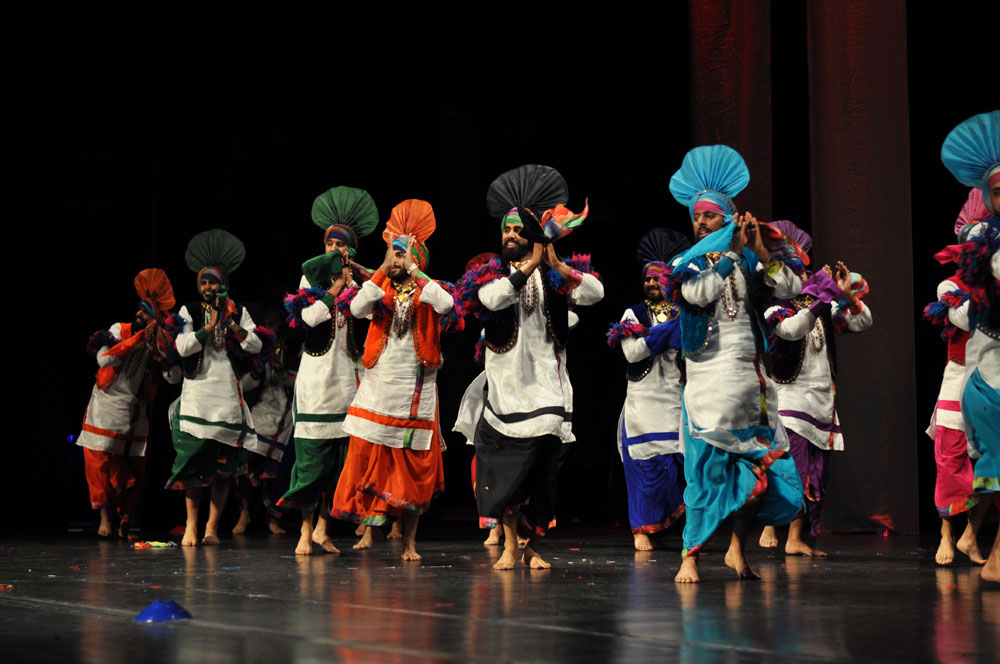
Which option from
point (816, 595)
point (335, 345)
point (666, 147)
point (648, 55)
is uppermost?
point (648, 55)

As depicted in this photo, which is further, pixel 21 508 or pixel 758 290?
pixel 21 508

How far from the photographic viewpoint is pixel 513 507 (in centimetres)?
603

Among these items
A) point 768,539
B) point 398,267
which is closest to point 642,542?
point 768,539

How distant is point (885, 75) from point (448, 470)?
17.8 feet

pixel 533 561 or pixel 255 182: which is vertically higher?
pixel 255 182

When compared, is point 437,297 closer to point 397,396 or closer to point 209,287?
point 397,396

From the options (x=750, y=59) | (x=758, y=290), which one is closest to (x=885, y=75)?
(x=750, y=59)

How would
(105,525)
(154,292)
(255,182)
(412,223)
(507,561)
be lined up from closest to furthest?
(507,561)
(412,223)
(154,292)
(105,525)
(255,182)

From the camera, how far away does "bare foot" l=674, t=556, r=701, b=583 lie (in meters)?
5.22

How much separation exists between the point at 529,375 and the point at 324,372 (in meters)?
1.87

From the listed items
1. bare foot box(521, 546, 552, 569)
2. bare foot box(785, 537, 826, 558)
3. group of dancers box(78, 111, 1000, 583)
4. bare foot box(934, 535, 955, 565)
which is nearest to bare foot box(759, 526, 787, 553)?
group of dancers box(78, 111, 1000, 583)

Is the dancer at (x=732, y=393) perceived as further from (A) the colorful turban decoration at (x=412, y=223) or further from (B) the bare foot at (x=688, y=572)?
(A) the colorful turban decoration at (x=412, y=223)

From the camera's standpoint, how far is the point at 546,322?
243 inches

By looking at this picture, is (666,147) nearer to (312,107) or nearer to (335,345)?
(312,107)
